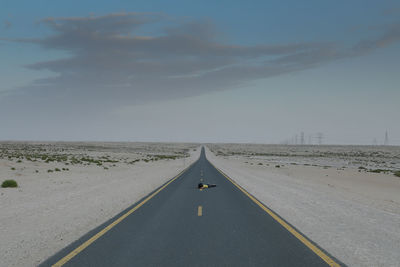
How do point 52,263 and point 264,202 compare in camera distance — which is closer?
point 52,263

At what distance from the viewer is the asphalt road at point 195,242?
6.07 metres

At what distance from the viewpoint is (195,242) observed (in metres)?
7.39

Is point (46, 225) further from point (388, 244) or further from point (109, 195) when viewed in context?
point (388, 244)

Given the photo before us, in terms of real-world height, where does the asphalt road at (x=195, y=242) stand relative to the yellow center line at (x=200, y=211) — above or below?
above

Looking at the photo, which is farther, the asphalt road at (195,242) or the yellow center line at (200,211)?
the yellow center line at (200,211)

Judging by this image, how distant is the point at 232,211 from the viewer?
11664mm

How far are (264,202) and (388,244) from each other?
6.76m

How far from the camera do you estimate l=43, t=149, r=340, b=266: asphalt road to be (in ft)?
19.9

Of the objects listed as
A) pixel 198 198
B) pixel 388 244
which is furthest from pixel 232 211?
pixel 388 244

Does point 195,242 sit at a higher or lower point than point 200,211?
higher

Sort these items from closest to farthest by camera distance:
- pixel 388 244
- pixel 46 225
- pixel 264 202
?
1. pixel 388 244
2. pixel 46 225
3. pixel 264 202

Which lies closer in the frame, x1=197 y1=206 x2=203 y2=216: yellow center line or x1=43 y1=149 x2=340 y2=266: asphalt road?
x1=43 y1=149 x2=340 y2=266: asphalt road

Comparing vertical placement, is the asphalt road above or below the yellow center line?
above

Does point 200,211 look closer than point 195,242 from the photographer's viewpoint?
No
